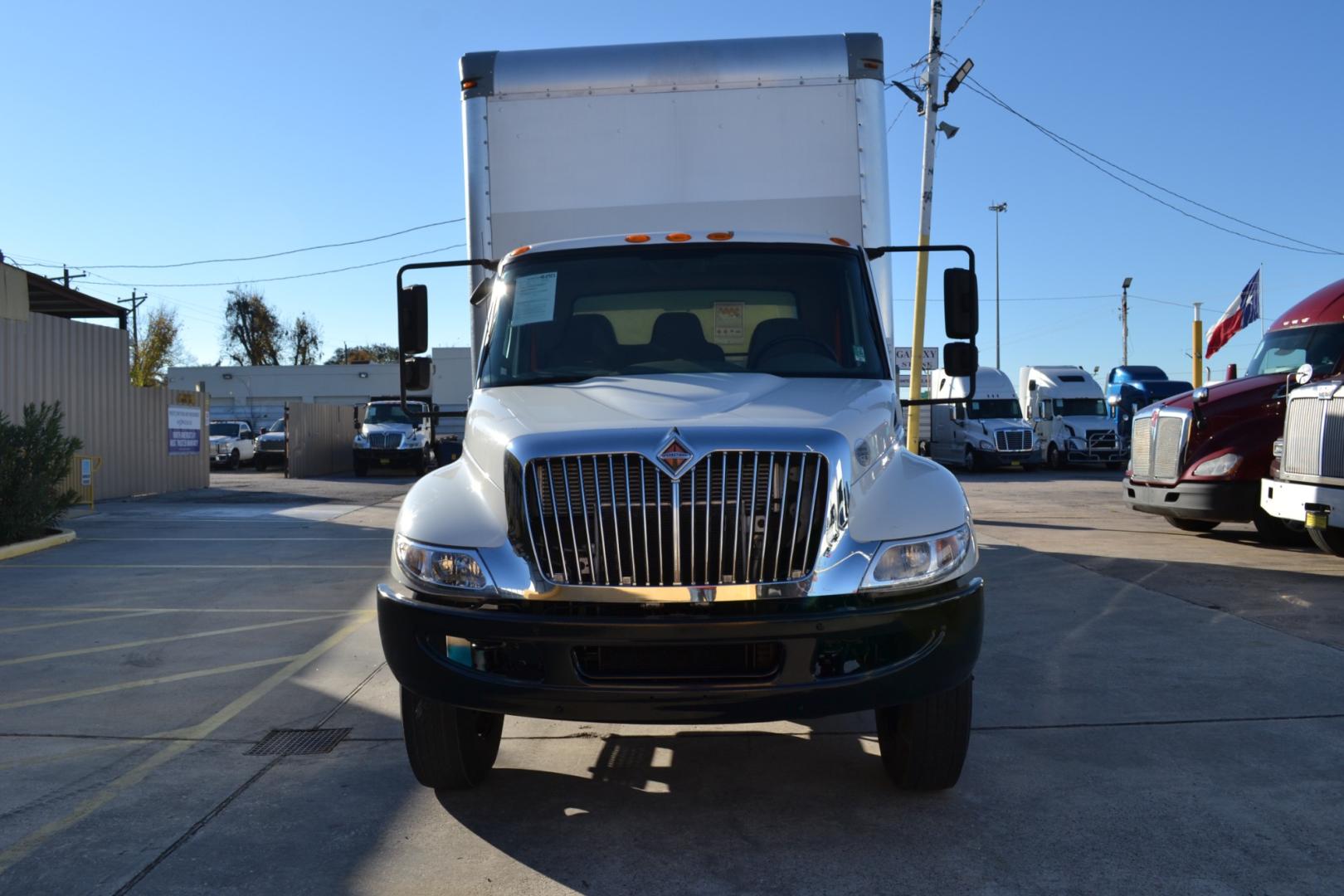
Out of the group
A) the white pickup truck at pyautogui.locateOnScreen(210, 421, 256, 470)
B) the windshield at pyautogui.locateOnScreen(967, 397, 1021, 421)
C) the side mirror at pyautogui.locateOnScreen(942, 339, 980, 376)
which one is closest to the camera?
the side mirror at pyautogui.locateOnScreen(942, 339, 980, 376)

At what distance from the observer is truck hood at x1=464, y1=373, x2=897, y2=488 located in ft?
12.9

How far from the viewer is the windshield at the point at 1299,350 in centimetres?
1083

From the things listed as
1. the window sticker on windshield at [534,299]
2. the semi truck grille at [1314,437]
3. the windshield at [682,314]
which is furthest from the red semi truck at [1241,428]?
the window sticker on windshield at [534,299]

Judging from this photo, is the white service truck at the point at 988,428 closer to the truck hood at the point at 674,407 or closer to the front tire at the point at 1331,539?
the front tire at the point at 1331,539

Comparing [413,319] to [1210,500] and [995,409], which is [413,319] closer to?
[1210,500]

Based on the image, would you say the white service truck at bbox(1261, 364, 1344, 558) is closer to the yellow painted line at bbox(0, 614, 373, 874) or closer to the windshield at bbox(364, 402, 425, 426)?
the yellow painted line at bbox(0, 614, 373, 874)

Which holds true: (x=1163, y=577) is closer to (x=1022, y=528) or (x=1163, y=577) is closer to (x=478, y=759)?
(x=1022, y=528)

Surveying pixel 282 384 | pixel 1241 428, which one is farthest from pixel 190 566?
pixel 282 384

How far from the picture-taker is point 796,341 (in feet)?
16.3

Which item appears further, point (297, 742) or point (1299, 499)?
point (1299, 499)

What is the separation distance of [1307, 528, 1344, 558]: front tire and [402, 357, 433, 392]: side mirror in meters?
7.76

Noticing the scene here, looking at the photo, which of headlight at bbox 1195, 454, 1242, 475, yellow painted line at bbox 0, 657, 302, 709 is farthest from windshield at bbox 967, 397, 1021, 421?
yellow painted line at bbox 0, 657, 302, 709

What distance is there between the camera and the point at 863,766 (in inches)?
181

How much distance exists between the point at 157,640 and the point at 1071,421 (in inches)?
1082
